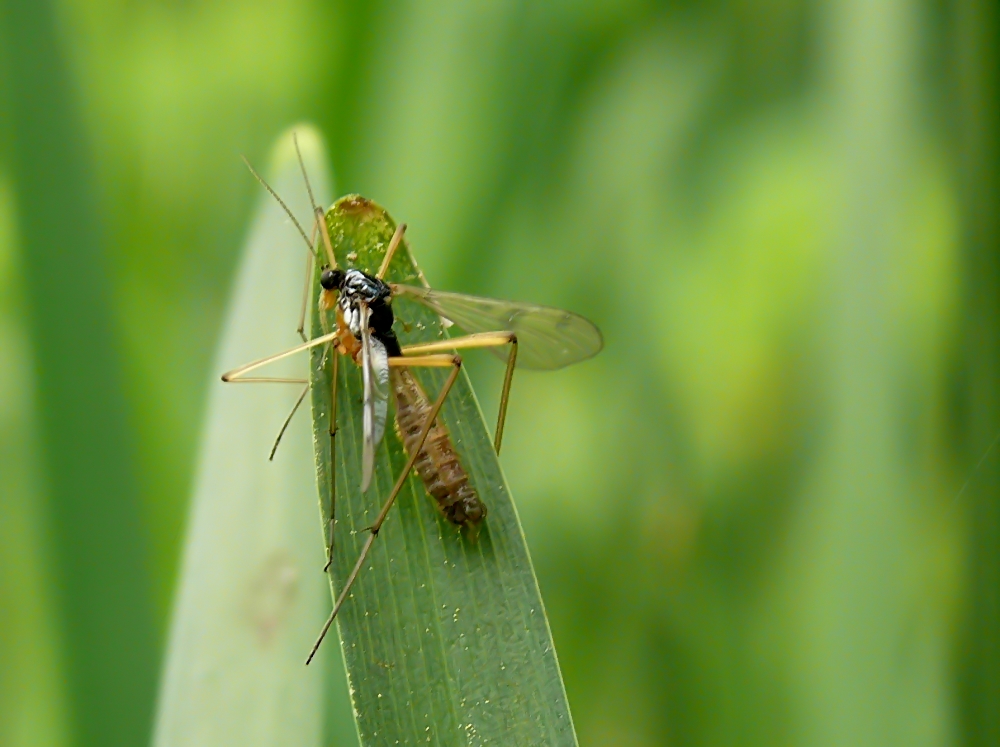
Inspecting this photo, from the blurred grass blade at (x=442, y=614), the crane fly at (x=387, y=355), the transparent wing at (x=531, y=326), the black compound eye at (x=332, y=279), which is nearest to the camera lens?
the blurred grass blade at (x=442, y=614)

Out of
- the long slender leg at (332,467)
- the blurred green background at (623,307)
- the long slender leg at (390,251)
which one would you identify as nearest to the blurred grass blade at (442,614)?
the long slender leg at (332,467)

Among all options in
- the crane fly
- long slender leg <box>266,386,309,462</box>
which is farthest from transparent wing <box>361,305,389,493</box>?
long slender leg <box>266,386,309,462</box>

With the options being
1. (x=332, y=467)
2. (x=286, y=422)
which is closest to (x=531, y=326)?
(x=286, y=422)

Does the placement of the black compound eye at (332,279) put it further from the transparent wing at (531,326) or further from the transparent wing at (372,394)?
the transparent wing at (531,326)

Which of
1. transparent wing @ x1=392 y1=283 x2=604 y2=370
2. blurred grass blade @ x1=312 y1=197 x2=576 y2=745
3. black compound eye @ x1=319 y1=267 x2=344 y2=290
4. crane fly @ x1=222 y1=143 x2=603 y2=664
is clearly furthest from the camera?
transparent wing @ x1=392 y1=283 x2=604 y2=370

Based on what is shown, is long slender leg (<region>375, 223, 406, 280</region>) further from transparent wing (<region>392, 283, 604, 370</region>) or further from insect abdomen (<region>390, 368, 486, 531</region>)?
transparent wing (<region>392, 283, 604, 370</region>)

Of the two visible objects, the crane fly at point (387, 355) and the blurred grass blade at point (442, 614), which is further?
the crane fly at point (387, 355)

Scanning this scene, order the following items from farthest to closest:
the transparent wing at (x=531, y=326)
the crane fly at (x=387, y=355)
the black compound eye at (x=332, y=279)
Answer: the transparent wing at (x=531, y=326) < the black compound eye at (x=332, y=279) < the crane fly at (x=387, y=355)
